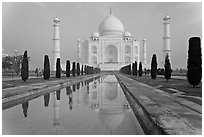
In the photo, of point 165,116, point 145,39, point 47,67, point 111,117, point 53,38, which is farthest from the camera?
point 145,39

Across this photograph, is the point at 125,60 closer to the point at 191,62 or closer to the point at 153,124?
the point at 191,62

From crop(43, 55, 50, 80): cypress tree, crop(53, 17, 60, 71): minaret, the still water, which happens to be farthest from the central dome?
the still water

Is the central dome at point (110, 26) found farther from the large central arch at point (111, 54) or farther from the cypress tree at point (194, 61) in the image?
the cypress tree at point (194, 61)

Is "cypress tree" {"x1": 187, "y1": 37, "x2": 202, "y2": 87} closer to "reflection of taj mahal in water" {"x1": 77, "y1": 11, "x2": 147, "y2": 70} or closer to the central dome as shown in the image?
"reflection of taj mahal in water" {"x1": 77, "y1": 11, "x2": 147, "y2": 70}

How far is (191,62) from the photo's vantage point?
11.0 meters

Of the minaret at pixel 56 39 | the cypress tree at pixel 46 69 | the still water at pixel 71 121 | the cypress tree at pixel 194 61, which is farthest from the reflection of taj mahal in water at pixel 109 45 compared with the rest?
the still water at pixel 71 121

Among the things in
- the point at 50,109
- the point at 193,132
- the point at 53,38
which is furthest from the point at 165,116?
the point at 53,38

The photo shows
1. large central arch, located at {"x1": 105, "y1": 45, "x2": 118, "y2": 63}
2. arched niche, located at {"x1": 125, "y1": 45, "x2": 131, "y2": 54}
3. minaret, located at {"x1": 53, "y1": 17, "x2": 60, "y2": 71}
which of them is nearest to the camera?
minaret, located at {"x1": 53, "y1": 17, "x2": 60, "y2": 71}

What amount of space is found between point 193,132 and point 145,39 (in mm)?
63300

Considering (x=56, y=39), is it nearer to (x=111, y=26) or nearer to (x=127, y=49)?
(x=111, y=26)

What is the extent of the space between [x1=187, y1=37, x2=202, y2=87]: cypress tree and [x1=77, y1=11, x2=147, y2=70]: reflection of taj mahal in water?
171ft

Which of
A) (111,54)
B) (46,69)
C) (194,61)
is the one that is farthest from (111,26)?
(194,61)

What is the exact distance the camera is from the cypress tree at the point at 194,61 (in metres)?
10.6

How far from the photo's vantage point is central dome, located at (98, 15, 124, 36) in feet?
210
